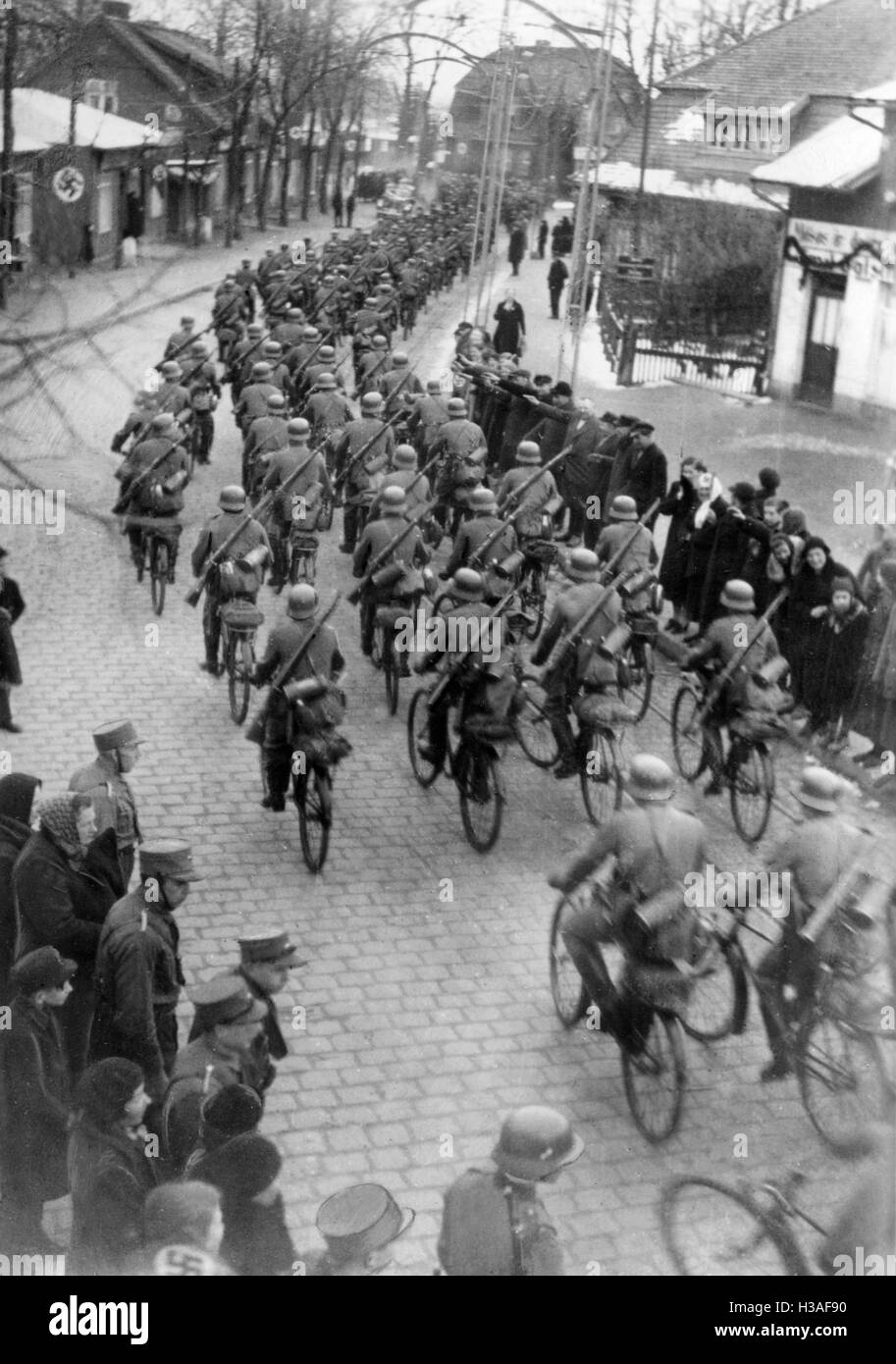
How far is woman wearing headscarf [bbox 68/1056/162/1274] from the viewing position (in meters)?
4.45

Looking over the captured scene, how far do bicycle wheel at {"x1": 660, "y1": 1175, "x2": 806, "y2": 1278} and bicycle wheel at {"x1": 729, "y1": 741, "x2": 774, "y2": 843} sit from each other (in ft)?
11.5

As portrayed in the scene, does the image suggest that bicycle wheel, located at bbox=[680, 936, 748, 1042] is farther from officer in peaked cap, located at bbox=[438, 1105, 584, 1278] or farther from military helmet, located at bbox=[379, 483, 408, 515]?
military helmet, located at bbox=[379, 483, 408, 515]

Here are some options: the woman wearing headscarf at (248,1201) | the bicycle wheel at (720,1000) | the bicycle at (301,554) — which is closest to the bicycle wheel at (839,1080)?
the bicycle wheel at (720,1000)

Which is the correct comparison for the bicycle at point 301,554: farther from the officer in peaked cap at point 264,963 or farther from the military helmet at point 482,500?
the officer in peaked cap at point 264,963

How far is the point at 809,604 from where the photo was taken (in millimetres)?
10641

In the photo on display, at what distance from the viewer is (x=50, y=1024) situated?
5223mm

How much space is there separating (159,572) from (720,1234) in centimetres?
882

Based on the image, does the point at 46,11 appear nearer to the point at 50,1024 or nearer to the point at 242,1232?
the point at 50,1024

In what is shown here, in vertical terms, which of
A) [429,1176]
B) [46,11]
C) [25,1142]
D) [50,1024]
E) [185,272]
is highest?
[46,11]

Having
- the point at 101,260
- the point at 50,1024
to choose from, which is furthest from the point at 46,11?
the point at 50,1024

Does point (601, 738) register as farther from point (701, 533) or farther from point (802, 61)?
point (802, 61)

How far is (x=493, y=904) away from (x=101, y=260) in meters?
4.08

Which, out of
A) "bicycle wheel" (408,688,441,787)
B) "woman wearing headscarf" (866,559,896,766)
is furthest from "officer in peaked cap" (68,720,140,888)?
"woman wearing headscarf" (866,559,896,766)

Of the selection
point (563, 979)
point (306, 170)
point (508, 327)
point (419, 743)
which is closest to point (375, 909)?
point (563, 979)
